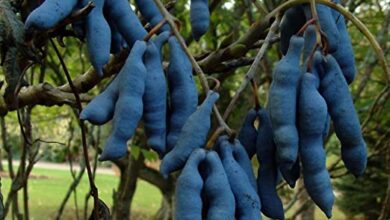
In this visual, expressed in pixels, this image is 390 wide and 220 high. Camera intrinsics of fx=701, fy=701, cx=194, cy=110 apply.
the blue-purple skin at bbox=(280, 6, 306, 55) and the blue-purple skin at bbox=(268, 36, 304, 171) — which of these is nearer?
the blue-purple skin at bbox=(268, 36, 304, 171)

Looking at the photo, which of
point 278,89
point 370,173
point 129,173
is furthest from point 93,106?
point 370,173

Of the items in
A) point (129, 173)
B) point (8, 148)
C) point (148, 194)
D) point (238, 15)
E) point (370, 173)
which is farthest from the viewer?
point (148, 194)

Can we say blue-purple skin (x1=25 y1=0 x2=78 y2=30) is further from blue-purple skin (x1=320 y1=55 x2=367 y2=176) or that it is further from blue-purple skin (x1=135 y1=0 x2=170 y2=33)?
blue-purple skin (x1=320 y1=55 x2=367 y2=176)

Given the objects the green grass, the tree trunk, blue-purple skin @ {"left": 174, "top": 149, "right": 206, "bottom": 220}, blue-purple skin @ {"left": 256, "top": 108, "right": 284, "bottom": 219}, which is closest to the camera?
blue-purple skin @ {"left": 174, "top": 149, "right": 206, "bottom": 220}

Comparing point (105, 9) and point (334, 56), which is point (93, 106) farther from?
point (334, 56)

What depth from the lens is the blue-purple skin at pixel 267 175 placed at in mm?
744

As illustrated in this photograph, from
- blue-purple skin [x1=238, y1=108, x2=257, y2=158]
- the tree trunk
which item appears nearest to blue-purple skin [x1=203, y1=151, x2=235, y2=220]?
blue-purple skin [x1=238, y1=108, x2=257, y2=158]

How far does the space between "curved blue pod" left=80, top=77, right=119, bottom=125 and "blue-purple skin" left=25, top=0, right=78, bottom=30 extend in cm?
9

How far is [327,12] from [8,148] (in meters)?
2.00

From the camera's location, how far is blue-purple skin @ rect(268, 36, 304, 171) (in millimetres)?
693

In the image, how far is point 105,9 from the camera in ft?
2.47

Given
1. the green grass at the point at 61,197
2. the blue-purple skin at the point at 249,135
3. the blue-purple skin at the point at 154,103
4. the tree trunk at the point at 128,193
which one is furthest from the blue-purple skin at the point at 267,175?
the green grass at the point at 61,197

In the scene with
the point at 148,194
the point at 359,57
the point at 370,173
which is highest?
the point at 359,57

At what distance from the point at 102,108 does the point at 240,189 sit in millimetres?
160
